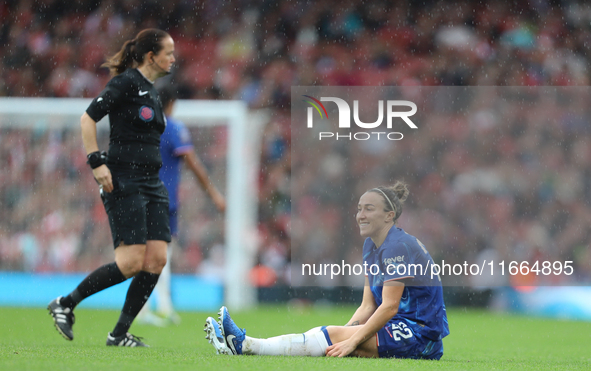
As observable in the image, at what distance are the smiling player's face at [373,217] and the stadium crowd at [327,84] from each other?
11.9 feet

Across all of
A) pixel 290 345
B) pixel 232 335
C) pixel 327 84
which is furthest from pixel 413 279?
pixel 327 84

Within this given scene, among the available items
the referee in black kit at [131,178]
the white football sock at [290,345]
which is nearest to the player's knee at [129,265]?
the referee in black kit at [131,178]

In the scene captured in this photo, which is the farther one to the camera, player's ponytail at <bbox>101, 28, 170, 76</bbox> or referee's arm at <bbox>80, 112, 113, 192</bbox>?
player's ponytail at <bbox>101, 28, 170, 76</bbox>

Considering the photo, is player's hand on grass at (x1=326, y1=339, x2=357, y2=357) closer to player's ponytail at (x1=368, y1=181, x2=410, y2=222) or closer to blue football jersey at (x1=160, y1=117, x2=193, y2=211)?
player's ponytail at (x1=368, y1=181, x2=410, y2=222)

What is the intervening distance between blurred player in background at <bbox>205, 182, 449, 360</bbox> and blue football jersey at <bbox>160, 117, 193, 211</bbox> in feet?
8.87

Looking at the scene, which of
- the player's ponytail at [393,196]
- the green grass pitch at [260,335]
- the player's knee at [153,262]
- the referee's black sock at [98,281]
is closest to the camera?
the green grass pitch at [260,335]

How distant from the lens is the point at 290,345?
3.63 m

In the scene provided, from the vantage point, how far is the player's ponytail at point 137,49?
13.9 ft

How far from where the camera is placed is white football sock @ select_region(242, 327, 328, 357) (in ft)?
11.8

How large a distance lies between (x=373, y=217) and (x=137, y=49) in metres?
1.72

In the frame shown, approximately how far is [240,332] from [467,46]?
10.7 m

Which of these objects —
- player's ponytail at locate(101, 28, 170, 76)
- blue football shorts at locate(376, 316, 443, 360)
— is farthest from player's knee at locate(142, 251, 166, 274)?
blue football shorts at locate(376, 316, 443, 360)

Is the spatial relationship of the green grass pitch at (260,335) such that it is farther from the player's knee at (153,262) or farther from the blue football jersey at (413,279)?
the player's knee at (153,262)

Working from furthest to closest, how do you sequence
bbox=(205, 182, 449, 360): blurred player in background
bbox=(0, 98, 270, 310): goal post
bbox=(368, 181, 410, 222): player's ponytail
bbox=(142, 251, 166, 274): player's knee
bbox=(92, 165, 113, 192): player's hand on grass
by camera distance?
bbox=(0, 98, 270, 310): goal post → bbox=(142, 251, 166, 274): player's knee → bbox=(92, 165, 113, 192): player's hand on grass → bbox=(368, 181, 410, 222): player's ponytail → bbox=(205, 182, 449, 360): blurred player in background
